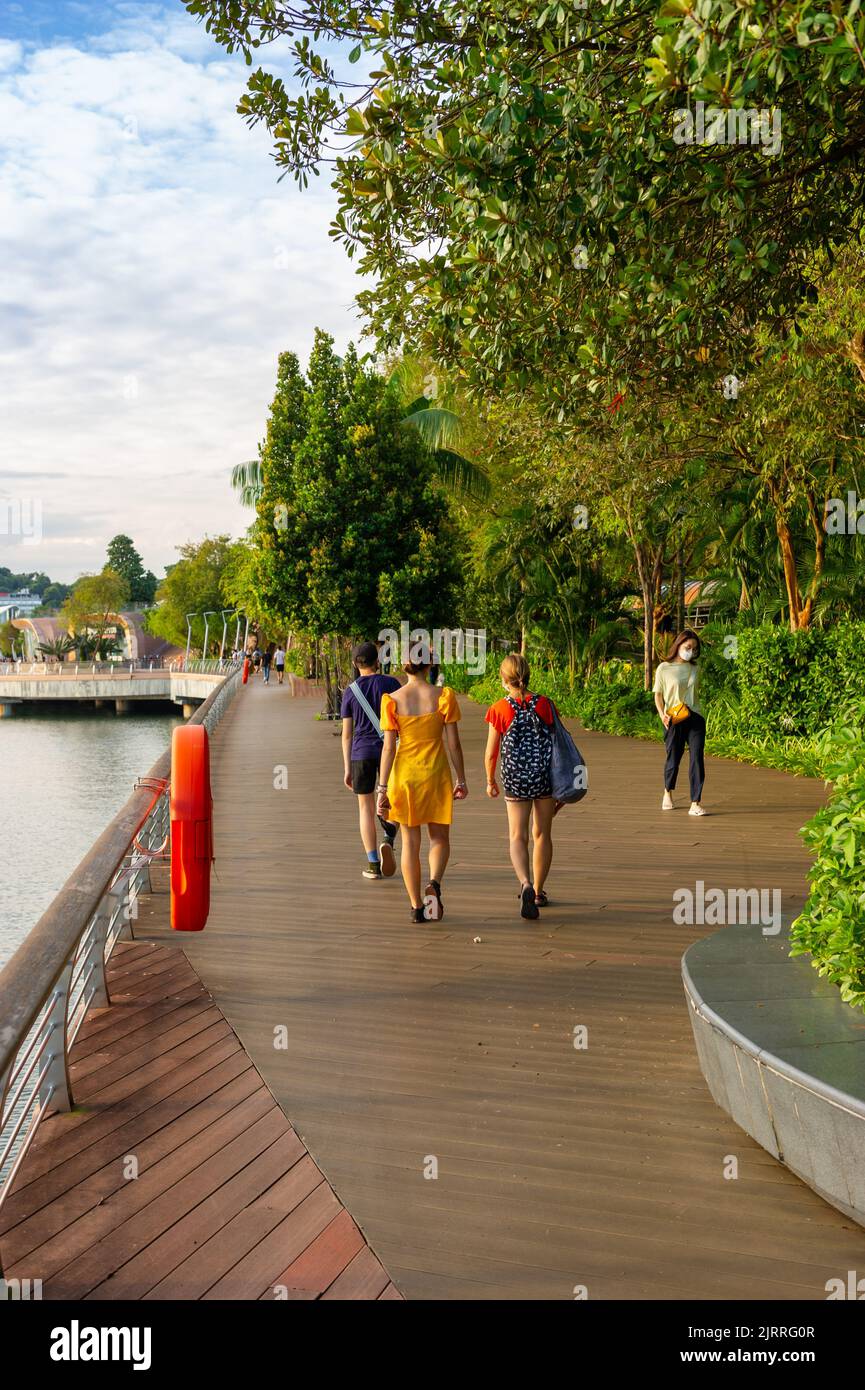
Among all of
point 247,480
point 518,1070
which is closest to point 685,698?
point 518,1070

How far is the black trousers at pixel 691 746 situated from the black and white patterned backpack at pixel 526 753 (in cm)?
413

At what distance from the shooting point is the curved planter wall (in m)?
3.51

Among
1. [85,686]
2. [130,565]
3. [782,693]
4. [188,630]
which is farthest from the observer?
[130,565]

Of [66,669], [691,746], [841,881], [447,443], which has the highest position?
[447,443]

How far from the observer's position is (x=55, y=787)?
4494 cm

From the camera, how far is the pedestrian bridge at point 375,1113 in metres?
3.34

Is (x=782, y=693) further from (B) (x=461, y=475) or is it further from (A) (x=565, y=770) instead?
(B) (x=461, y=475)

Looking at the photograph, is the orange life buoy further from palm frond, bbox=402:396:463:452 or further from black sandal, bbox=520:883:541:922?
palm frond, bbox=402:396:463:452

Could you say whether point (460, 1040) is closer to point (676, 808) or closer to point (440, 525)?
point (676, 808)

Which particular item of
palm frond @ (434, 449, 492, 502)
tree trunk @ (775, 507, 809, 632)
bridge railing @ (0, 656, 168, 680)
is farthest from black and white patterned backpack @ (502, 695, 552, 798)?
bridge railing @ (0, 656, 168, 680)

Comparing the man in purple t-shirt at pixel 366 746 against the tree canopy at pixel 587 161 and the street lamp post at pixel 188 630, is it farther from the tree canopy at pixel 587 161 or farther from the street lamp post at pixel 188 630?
the street lamp post at pixel 188 630

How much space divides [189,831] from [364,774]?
10.5 ft

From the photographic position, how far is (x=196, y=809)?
5848 mm

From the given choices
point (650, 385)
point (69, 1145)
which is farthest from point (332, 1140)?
point (650, 385)
